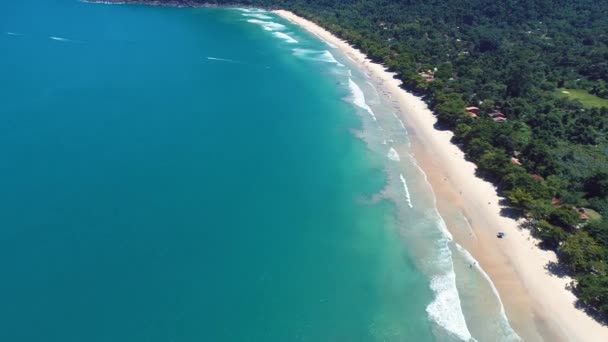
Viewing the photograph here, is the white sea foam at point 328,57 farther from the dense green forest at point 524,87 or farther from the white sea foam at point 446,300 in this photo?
the white sea foam at point 446,300

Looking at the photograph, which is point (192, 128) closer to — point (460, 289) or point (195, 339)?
point (195, 339)

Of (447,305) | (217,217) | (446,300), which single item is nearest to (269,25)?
(217,217)

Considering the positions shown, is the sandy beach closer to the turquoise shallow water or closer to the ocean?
the ocean

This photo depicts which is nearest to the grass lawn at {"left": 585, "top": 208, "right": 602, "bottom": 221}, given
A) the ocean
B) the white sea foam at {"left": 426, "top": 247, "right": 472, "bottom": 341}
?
the ocean

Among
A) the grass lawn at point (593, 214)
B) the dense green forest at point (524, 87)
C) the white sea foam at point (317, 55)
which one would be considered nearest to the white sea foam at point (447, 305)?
the dense green forest at point (524, 87)

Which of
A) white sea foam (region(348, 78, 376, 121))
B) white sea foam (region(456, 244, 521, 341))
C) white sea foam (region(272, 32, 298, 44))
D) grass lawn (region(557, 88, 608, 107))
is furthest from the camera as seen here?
white sea foam (region(272, 32, 298, 44))

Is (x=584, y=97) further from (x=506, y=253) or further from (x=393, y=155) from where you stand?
(x=506, y=253)

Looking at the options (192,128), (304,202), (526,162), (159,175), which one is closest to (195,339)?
(304,202)
